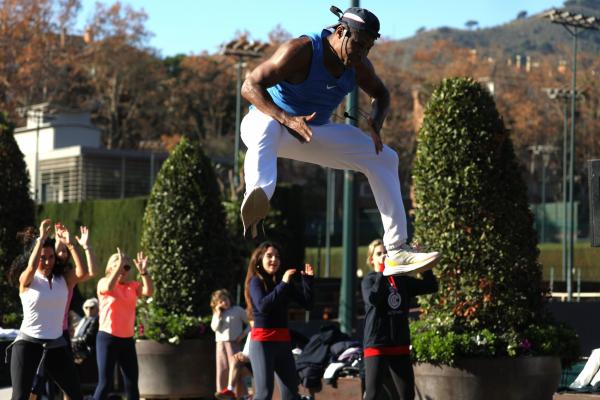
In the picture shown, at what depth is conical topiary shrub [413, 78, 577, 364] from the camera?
1127 cm

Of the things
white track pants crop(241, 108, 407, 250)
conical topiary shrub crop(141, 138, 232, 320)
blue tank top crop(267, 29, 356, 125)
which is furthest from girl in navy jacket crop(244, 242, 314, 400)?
conical topiary shrub crop(141, 138, 232, 320)

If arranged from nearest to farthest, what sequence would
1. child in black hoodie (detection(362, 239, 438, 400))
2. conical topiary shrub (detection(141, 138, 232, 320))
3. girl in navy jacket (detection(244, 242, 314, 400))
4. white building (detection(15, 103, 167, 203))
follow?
1. child in black hoodie (detection(362, 239, 438, 400))
2. girl in navy jacket (detection(244, 242, 314, 400))
3. conical topiary shrub (detection(141, 138, 232, 320))
4. white building (detection(15, 103, 167, 203))

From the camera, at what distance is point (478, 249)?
37.1 ft

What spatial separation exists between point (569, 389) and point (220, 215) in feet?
18.3

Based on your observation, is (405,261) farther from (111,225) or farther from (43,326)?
(111,225)

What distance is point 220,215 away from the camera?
16.3 metres

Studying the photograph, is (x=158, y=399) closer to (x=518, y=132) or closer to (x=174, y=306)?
(x=174, y=306)

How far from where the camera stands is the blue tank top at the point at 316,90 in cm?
570

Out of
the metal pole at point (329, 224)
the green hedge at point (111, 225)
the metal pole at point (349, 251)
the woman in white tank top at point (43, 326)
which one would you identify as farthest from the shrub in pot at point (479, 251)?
the metal pole at point (329, 224)

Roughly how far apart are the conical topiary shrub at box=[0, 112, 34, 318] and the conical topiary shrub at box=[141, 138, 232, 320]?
2661 millimetres

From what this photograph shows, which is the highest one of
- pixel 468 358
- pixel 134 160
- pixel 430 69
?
pixel 430 69

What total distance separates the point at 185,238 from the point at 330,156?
388 inches

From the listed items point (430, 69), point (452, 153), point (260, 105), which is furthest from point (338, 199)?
point (260, 105)

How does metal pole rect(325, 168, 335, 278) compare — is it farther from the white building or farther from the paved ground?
the paved ground
